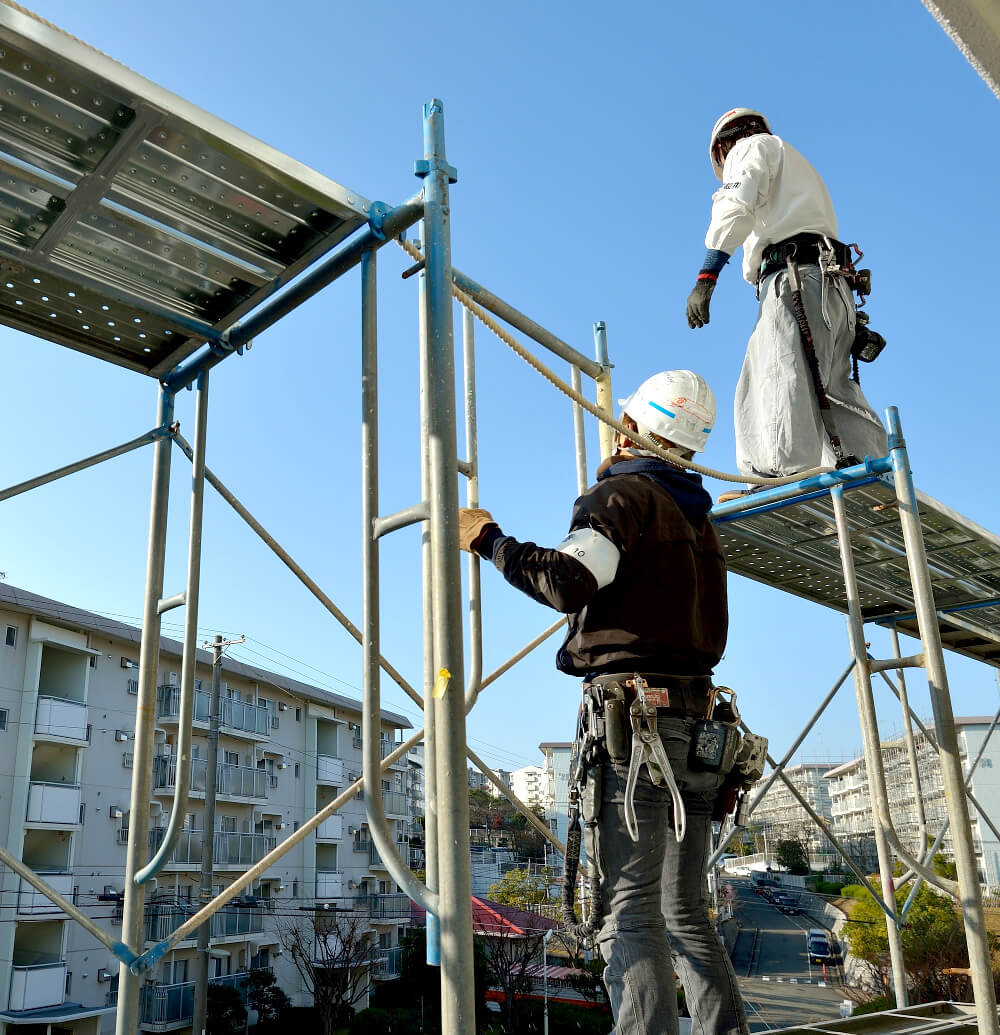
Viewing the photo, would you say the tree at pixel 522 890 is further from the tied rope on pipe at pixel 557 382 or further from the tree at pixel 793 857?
the tied rope on pipe at pixel 557 382

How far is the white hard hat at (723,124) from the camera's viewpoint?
169 inches

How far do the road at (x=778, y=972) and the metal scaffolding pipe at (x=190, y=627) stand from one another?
17.4 metres

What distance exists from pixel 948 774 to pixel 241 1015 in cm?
2667

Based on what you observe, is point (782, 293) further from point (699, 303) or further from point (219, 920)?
point (219, 920)

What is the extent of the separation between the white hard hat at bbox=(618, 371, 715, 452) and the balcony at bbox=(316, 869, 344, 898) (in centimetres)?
3230

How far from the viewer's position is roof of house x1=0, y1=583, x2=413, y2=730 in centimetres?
2250

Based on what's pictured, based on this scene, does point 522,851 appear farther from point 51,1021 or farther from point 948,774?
point 948,774

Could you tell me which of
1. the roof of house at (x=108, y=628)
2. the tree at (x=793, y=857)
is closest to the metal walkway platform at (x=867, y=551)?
the roof of house at (x=108, y=628)

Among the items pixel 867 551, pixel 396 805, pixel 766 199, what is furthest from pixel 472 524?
pixel 396 805

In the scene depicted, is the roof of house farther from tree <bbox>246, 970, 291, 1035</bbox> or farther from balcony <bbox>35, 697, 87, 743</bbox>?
tree <bbox>246, 970, 291, 1035</bbox>

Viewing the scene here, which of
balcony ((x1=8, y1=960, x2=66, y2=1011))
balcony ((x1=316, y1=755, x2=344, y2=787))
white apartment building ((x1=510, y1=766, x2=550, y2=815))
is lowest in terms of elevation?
balcony ((x1=8, y1=960, x2=66, y2=1011))

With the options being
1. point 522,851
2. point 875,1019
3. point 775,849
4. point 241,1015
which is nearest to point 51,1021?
point 241,1015

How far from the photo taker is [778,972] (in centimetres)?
3947

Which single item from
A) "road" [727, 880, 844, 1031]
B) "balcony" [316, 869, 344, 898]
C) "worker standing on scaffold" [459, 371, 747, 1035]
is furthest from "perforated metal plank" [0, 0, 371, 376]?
"balcony" [316, 869, 344, 898]
